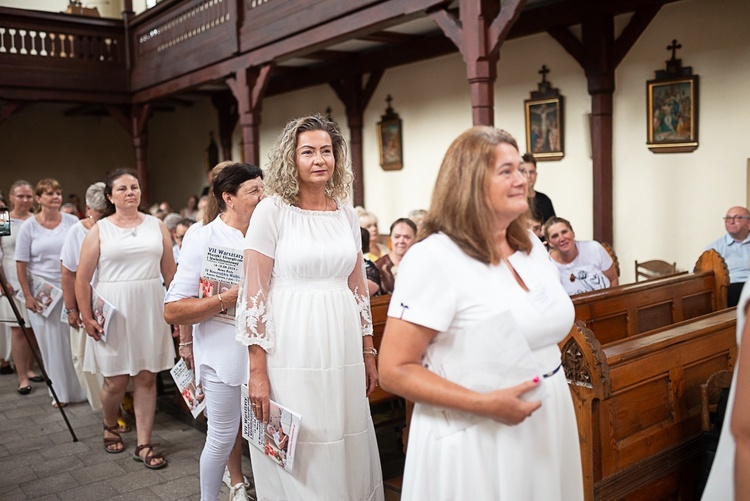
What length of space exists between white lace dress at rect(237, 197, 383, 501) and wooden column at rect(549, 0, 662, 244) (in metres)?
5.66

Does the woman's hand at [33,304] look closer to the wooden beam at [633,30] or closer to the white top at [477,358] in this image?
the white top at [477,358]

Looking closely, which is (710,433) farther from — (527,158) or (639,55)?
(639,55)

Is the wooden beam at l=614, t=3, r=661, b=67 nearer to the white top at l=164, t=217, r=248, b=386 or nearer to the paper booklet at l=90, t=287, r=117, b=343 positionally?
the white top at l=164, t=217, r=248, b=386

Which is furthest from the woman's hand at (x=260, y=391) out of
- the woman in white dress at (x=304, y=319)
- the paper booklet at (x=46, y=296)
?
the paper booklet at (x=46, y=296)

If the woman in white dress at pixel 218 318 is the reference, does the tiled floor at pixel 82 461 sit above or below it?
below

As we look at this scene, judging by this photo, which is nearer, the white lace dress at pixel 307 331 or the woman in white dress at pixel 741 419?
the woman in white dress at pixel 741 419

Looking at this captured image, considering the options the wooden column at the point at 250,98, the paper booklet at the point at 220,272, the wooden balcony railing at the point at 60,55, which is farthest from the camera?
the wooden balcony railing at the point at 60,55

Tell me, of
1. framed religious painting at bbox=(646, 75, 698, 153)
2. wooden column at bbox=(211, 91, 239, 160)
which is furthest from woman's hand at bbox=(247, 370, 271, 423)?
wooden column at bbox=(211, 91, 239, 160)

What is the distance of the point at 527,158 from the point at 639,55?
2746mm

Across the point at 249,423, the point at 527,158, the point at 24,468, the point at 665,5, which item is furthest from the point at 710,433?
the point at 665,5

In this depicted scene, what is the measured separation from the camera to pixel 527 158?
5.55m

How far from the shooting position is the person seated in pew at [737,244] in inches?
246

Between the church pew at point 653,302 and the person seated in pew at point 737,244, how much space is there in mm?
1228

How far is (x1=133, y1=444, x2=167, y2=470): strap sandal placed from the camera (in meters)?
4.32
